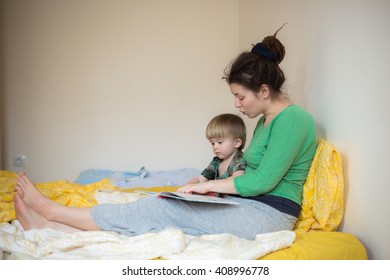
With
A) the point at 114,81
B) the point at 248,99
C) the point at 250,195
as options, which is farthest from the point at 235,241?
the point at 114,81

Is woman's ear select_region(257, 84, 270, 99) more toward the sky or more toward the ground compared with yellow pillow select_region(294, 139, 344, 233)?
more toward the sky

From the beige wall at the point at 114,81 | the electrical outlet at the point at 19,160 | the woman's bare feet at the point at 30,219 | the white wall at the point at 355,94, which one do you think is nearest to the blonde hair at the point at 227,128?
the white wall at the point at 355,94

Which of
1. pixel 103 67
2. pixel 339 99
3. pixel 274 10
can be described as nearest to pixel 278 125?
pixel 339 99

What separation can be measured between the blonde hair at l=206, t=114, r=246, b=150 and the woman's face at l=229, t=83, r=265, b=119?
0.70 ft

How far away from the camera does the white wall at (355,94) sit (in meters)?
1.20

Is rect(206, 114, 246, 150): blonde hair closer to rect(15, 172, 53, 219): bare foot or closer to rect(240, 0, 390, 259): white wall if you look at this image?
rect(240, 0, 390, 259): white wall

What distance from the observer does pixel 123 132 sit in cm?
320

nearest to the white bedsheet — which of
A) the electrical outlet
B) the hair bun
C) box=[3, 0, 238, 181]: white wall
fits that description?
the hair bun

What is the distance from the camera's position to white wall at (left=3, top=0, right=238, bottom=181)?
3.13 metres

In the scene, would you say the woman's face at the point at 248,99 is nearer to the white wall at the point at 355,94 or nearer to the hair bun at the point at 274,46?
the hair bun at the point at 274,46

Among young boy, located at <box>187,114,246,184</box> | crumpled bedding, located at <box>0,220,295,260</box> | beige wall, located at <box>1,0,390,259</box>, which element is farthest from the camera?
beige wall, located at <box>1,0,390,259</box>

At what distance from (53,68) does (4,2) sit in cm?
64

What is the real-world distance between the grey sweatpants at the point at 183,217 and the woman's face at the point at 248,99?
37cm

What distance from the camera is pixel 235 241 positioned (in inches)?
48.1
